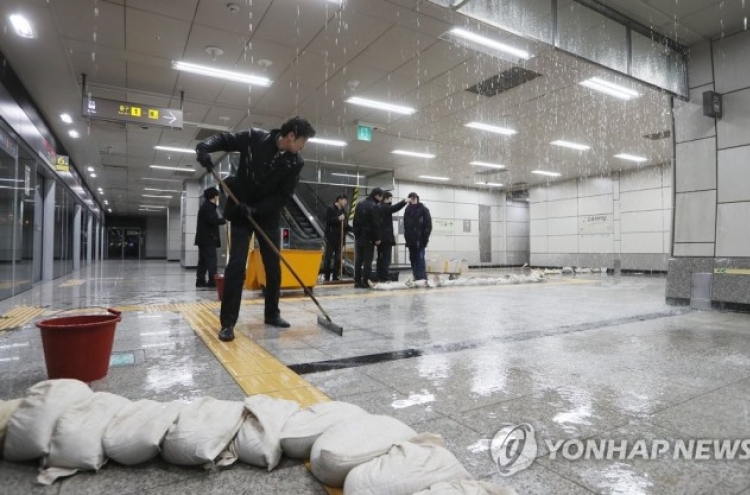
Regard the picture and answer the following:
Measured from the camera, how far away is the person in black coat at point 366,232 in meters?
7.77

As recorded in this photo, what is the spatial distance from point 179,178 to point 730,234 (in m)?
16.9

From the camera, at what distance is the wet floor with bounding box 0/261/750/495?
128 cm

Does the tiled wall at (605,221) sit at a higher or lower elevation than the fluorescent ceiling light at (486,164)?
lower

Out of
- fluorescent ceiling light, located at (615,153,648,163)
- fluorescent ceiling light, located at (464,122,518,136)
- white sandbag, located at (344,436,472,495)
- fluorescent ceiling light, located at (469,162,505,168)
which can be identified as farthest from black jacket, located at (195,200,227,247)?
fluorescent ceiling light, located at (615,153,648,163)

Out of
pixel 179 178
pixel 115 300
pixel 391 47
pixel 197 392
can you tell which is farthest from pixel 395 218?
pixel 197 392

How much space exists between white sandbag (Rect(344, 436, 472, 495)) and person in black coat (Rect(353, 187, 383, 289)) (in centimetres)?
652

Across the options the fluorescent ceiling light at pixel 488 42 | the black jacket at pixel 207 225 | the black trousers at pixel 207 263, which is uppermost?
the fluorescent ceiling light at pixel 488 42

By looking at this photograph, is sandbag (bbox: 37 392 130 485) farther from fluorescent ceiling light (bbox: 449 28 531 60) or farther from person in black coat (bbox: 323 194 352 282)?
person in black coat (bbox: 323 194 352 282)

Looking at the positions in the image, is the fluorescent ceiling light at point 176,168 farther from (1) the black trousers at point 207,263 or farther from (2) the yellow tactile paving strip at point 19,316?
(2) the yellow tactile paving strip at point 19,316

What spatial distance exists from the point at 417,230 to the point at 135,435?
7345 millimetres

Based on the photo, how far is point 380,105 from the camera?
28.5 feet

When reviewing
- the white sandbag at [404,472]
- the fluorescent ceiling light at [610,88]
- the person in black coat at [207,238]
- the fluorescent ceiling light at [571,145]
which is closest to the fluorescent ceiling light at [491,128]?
the fluorescent ceiling light at [571,145]

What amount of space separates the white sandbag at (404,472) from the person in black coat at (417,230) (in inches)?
288

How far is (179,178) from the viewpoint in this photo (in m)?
16.6
